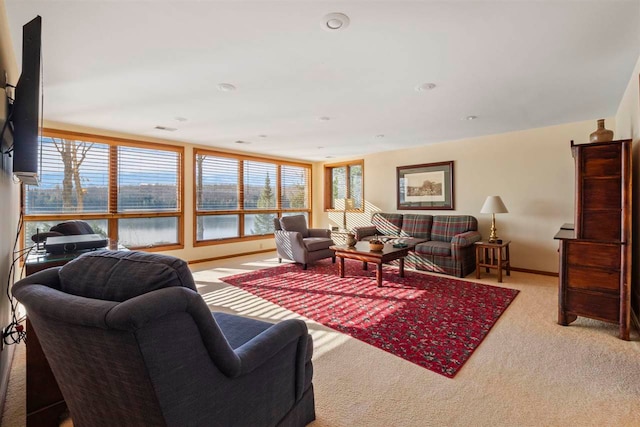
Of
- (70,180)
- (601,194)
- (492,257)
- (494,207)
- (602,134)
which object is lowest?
(492,257)

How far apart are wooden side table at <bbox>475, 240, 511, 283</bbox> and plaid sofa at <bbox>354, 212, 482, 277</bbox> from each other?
15 centimetres

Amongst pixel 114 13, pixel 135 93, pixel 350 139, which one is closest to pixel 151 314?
pixel 114 13

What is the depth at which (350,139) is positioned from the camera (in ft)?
17.5

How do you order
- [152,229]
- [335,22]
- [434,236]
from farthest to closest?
[434,236], [152,229], [335,22]

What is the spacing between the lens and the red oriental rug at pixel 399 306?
7.85ft

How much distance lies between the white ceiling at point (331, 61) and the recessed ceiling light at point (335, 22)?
0.15 feet

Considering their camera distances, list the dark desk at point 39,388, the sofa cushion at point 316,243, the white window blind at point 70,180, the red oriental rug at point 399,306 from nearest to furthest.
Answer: the dark desk at point 39,388, the red oriental rug at point 399,306, the white window blind at point 70,180, the sofa cushion at point 316,243

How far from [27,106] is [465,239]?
4.86 m

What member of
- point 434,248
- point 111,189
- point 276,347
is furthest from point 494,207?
point 111,189

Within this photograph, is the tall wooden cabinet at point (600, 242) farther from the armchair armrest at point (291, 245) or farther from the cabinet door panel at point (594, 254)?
the armchair armrest at point (291, 245)

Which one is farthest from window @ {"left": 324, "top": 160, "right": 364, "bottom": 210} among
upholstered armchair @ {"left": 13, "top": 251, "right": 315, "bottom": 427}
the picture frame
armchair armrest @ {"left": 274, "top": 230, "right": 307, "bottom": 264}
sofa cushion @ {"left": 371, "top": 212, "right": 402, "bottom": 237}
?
upholstered armchair @ {"left": 13, "top": 251, "right": 315, "bottom": 427}

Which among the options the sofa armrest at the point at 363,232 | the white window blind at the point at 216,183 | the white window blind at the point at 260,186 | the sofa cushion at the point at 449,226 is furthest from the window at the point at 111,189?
the sofa cushion at the point at 449,226

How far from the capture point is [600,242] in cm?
257

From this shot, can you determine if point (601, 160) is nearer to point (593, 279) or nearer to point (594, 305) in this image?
point (593, 279)
